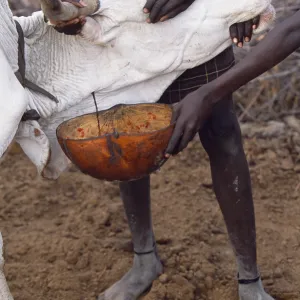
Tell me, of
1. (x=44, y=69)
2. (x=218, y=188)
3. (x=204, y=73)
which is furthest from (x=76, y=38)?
(x=218, y=188)

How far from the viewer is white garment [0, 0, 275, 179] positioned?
178 centimetres

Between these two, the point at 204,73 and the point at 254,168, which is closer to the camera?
the point at 204,73

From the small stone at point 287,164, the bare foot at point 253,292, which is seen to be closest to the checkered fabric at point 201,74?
the bare foot at point 253,292

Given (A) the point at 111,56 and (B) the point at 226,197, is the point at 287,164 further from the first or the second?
(A) the point at 111,56

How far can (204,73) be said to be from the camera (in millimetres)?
1968

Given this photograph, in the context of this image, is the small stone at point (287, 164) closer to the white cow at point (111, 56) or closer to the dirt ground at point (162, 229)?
the dirt ground at point (162, 229)

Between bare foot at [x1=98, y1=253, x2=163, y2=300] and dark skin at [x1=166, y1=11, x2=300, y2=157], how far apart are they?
826 millimetres

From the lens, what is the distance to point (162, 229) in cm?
286

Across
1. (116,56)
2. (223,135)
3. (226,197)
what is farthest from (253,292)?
(116,56)

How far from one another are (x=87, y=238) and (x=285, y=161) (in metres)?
1.20

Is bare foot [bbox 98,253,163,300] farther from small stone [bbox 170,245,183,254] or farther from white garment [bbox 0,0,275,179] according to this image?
white garment [bbox 0,0,275,179]

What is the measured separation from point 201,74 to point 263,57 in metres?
0.28

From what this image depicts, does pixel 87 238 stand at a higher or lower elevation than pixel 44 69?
lower

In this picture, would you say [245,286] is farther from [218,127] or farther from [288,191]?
[288,191]
